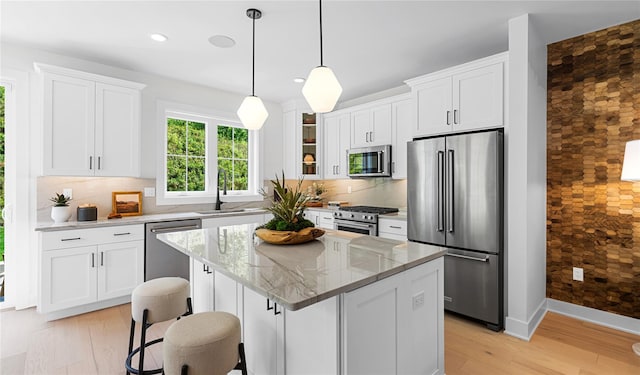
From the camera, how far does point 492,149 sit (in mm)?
2727

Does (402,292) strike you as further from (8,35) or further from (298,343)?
(8,35)

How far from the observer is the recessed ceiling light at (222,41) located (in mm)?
2945

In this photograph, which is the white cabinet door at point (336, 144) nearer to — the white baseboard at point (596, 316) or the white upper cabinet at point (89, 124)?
the white upper cabinet at point (89, 124)

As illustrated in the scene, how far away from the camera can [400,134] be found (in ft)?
13.0

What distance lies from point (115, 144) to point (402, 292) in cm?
337

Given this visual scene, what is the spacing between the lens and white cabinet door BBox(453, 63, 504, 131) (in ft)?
9.23

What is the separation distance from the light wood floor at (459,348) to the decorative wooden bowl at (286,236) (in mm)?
1244

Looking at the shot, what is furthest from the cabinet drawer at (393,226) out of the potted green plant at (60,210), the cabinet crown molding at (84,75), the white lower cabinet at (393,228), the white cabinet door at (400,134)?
the potted green plant at (60,210)

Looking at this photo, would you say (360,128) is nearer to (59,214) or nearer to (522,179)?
(522,179)

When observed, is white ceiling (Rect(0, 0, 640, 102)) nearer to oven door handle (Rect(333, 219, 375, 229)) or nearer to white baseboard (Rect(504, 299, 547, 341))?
oven door handle (Rect(333, 219, 375, 229))

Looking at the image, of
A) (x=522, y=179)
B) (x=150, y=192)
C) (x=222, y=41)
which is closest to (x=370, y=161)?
(x=522, y=179)

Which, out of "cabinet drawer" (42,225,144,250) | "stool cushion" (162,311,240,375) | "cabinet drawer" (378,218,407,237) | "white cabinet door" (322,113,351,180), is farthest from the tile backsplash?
"stool cushion" (162,311,240,375)

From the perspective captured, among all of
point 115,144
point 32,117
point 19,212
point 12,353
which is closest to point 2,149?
point 32,117

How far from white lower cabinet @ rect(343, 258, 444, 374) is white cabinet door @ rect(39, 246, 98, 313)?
2923 mm
